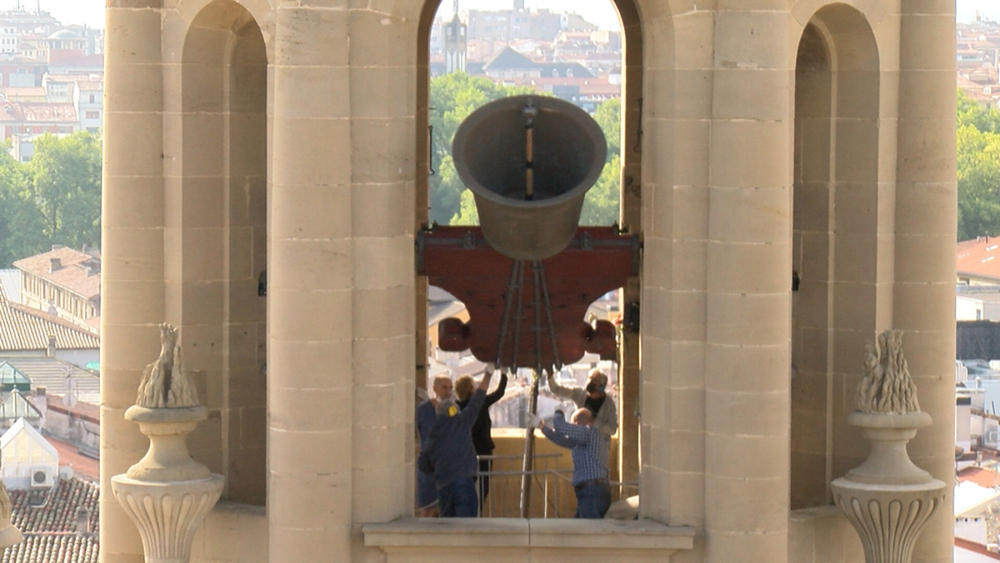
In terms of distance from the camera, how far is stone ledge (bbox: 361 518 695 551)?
843 inches

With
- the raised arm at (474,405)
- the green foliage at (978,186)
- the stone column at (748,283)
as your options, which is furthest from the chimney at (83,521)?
the green foliage at (978,186)

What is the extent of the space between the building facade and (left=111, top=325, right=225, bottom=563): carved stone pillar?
551 millimetres

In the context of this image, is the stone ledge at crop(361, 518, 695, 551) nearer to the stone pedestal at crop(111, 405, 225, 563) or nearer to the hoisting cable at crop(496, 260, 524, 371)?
the stone pedestal at crop(111, 405, 225, 563)

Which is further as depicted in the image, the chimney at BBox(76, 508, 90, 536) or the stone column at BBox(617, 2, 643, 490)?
the chimney at BBox(76, 508, 90, 536)

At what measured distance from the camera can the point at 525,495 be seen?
86.1 ft

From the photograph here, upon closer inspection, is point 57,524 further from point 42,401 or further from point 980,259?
point 980,259

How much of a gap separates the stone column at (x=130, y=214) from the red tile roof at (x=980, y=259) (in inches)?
5426

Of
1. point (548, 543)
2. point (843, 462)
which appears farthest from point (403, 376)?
point (843, 462)

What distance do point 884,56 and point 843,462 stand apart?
383cm

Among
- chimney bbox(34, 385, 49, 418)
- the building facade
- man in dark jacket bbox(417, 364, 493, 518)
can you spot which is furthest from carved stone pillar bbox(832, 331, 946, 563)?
chimney bbox(34, 385, 49, 418)

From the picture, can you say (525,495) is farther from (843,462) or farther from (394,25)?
(394,25)

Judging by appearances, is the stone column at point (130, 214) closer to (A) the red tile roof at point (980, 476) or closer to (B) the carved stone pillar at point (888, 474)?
(B) the carved stone pillar at point (888, 474)

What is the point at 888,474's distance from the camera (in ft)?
72.7

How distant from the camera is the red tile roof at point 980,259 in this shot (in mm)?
159750
